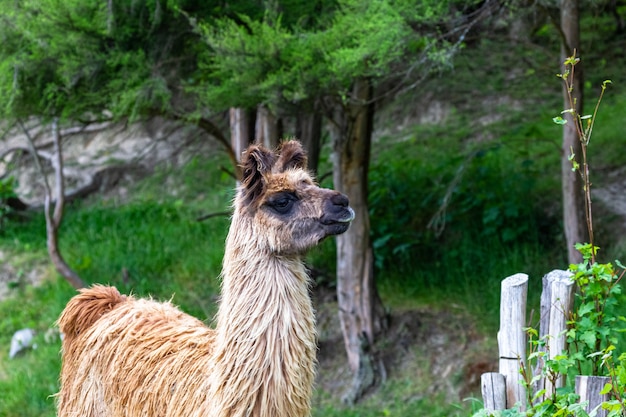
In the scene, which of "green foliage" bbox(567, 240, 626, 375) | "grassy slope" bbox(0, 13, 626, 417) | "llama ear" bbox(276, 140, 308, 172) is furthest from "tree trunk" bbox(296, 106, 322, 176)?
"green foliage" bbox(567, 240, 626, 375)

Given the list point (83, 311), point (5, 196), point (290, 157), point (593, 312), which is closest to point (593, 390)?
point (593, 312)

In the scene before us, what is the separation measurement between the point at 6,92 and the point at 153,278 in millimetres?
3716

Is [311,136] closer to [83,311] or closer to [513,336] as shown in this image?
[83,311]

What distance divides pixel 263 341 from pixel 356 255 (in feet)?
16.5

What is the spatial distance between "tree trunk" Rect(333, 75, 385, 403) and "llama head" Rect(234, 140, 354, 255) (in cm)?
460

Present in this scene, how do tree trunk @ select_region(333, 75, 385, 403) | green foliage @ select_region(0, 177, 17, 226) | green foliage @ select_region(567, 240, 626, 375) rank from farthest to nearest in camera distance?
green foliage @ select_region(0, 177, 17, 226) → tree trunk @ select_region(333, 75, 385, 403) → green foliage @ select_region(567, 240, 626, 375)

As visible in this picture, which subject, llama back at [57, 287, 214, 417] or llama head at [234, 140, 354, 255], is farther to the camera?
llama back at [57, 287, 214, 417]

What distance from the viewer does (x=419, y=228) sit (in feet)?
36.1

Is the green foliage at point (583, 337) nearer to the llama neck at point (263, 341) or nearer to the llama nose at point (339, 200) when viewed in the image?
the llama neck at point (263, 341)

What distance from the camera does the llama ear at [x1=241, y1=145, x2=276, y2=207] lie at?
4762 mm

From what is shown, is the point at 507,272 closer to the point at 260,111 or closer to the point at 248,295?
the point at 260,111

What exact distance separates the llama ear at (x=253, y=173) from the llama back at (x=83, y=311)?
5.49ft

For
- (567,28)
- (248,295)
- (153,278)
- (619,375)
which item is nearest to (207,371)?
(248,295)

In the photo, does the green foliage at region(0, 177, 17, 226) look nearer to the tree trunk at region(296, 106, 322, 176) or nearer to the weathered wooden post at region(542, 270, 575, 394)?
the tree trunk at region(296, 106, 322, 176)
